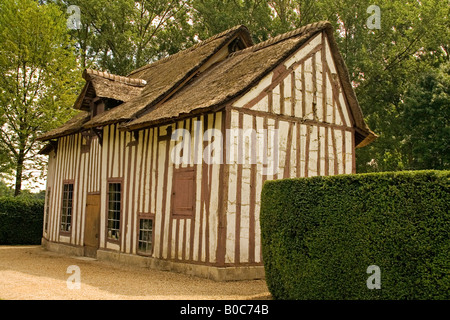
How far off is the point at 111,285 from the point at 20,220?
41.4 feet

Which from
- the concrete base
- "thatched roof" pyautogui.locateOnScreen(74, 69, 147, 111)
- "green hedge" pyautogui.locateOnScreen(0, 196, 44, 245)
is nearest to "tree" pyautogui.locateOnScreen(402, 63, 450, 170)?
"thatched roof" pyautogui.locateOnScreen(74, 69, 147, 111)

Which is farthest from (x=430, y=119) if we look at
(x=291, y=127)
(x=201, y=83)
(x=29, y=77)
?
(x=29, y=77)

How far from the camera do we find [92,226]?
13.5 meters

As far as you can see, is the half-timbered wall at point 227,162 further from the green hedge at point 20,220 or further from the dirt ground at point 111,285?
the green hedge at point 20,220

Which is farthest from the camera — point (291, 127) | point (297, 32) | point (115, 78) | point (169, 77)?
point (115, 78)

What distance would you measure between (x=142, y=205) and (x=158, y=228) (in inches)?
37.4

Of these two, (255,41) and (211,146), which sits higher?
(255,41)

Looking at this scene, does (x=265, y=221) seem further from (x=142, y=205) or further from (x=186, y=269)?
(x=142, y=205)

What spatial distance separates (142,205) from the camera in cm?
1146

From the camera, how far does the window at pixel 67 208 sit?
15.1 metres

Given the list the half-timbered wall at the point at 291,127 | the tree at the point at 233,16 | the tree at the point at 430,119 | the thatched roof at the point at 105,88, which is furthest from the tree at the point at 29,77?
the tree at the point at 430,119

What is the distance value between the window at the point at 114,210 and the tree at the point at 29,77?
9.11 meters

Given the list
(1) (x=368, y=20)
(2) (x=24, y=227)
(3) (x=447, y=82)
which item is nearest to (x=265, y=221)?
(2) (x=24, y=227)

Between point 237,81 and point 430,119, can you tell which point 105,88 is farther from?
point 430,119
